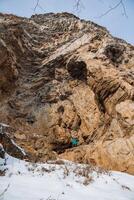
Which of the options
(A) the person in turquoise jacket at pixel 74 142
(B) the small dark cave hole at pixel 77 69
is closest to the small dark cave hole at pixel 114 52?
(B) the small dark cave hole at pixel 77 69

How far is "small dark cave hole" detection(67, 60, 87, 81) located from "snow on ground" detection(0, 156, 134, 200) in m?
15.8

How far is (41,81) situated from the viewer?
27656 mm

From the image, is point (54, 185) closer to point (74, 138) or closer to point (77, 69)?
point (74, 138)

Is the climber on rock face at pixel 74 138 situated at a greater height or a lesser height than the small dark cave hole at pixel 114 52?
lesser

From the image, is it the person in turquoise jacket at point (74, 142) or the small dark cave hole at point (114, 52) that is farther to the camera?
the small dark cave hole at point (114, 52)

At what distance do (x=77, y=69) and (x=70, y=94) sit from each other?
2.16 m

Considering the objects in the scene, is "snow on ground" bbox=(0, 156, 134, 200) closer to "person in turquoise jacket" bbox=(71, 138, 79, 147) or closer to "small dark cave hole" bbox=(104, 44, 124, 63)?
"person in turquoise jacket" bbox=(71, 138, 79, 147)

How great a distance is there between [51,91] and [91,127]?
4.14 m

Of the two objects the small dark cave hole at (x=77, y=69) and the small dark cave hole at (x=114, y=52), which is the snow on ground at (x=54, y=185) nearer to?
the small dark cave hole at (x=77, y=69)

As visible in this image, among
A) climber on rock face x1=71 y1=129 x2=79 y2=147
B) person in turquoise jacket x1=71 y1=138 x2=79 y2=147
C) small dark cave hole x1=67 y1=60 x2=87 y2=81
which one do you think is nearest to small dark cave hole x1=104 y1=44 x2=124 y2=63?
small dark cave hole x1=67 y1=60 x2=87 y2=81

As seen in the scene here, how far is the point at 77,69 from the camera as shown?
1091 inches

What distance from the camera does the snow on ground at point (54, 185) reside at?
7.28 m

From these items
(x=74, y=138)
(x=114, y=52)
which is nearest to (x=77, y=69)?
(x=114, y=52)

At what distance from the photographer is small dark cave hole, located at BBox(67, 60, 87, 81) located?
27.2 m
